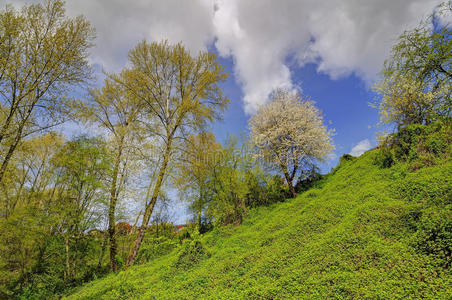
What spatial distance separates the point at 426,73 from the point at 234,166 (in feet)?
34.2

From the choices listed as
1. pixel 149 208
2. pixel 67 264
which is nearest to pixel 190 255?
pixel 149 208

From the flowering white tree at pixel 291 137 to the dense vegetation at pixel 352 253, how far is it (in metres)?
7.23

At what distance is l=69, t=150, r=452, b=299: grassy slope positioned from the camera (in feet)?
12.5

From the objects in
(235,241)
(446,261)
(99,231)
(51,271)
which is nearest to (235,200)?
(235,241)

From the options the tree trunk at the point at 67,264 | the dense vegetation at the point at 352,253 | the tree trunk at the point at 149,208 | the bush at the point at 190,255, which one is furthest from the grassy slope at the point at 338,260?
the tree trunk at the point at 67,264

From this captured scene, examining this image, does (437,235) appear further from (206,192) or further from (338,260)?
(206,192)

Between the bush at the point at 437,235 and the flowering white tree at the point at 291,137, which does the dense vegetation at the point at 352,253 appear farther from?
the flowering white tree at the point at 291,137

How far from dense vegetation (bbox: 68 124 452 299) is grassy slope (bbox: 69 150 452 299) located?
0.06ft

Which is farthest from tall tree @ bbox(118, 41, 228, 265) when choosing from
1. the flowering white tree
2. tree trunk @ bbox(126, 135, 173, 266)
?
the flowering white tree

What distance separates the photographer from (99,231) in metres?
12.9

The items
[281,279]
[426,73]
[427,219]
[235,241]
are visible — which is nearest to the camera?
[427,219]

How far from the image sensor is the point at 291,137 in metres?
17.3

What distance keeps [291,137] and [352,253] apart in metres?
13.3

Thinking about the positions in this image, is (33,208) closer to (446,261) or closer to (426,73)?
(446,261)
